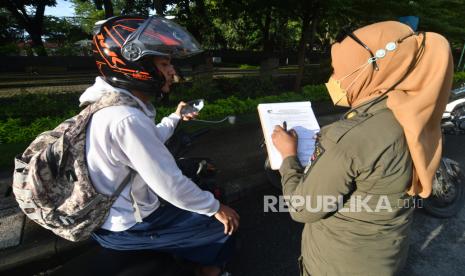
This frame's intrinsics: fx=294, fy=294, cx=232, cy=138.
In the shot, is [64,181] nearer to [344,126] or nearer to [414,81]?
[344,126]

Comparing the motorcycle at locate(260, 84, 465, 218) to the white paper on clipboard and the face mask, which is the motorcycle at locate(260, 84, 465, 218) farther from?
the face mask

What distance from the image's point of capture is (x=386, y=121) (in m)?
1.16

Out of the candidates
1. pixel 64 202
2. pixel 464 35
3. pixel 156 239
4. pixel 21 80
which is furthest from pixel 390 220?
pixel 464 35

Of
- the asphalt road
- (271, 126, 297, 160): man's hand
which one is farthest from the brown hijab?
the asphalt road

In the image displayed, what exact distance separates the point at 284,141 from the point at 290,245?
62.2 inches

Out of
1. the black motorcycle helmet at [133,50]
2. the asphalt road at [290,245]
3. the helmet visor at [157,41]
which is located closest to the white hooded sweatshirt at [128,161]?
the black motorcycle helmet at [133,50]

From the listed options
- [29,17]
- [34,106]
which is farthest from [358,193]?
[29,17]

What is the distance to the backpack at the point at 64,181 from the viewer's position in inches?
53.2

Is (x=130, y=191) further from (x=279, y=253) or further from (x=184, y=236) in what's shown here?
(x=279, y=253)

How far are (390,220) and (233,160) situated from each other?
3077 millimetres

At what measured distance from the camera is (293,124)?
6.34 ft

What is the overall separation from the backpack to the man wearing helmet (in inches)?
1.5

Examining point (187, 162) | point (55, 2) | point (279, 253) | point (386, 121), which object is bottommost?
point (279, 253)

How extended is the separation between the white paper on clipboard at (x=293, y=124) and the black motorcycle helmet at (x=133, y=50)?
27.7 inches
